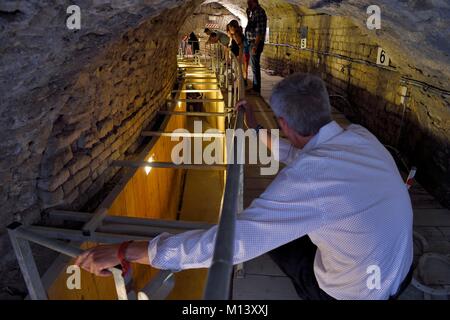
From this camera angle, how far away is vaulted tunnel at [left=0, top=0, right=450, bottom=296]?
1788 millimetres

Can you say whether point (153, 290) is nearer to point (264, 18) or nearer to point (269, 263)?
point (269, 263)

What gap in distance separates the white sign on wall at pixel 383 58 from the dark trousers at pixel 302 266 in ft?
11.2

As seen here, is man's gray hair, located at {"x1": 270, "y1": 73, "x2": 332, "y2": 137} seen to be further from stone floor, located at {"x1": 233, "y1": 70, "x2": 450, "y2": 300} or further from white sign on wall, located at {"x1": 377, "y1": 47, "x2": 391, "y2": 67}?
white sign on wall, located at {"x1": 377, "y1": 47, "x2": 391, "y2": 67}

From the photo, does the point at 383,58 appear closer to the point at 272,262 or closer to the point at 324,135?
the point at 272,262

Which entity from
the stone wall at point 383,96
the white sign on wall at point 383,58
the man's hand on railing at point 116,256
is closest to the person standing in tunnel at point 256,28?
the stone wall at point 383,96

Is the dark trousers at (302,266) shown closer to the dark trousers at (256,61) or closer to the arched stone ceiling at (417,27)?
the arched stone ceiling at (417,27)

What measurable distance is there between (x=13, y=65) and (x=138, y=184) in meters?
2.35

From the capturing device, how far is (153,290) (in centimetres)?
118

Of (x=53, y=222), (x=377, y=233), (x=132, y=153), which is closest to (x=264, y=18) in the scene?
(x=132, y=153)

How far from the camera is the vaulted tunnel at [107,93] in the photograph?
1.79m

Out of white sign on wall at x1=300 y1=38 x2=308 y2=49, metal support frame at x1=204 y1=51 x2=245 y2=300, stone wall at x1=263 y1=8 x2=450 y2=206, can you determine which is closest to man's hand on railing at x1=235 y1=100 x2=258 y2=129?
metal support frame at x1=204 y1=51 x2=245 y2=300

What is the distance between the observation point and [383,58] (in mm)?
4418

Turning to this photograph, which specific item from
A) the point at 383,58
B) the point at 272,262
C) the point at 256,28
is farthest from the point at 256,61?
the point at 272,262
